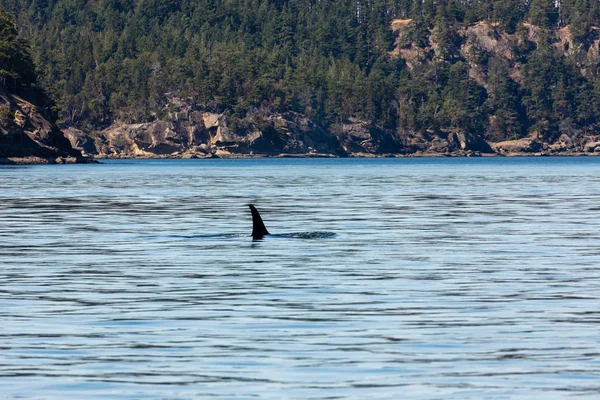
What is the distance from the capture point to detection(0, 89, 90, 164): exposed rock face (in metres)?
170

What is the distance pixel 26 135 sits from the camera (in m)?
175

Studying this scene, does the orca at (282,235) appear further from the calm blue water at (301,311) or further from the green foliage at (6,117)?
the green foliage at (6,117)

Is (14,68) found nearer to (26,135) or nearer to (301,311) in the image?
(26,135)

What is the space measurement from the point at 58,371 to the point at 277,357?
9.57 ft

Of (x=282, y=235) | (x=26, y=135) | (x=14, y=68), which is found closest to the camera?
(x=282, y=235)

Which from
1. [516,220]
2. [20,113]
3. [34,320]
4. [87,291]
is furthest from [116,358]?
[20,113]

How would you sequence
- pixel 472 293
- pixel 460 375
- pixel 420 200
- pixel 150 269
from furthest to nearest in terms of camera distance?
pixel 420 200 < pixel 150 269 < pixel 472 293 < pixel 460 375

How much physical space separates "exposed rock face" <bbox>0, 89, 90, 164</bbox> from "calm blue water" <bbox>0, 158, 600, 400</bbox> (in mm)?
130541

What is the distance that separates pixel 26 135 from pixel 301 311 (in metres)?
160

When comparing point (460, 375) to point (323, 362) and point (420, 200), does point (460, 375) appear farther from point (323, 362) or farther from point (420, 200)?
point (420, 200)

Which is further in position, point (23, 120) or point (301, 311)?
point (23, 120)

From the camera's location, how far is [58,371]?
1516cm

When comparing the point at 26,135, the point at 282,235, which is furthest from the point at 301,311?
the point at 26,135

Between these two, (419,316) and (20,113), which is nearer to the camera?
(419,316)
